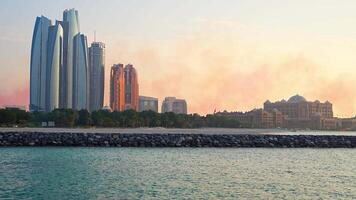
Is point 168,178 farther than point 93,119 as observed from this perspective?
No

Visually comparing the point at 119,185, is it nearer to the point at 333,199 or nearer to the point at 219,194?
the point at 219,194

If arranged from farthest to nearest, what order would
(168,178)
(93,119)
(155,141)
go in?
(93,119), (155,141), (168,178)

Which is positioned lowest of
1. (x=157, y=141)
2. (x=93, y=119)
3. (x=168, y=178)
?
(x=168, y=178)

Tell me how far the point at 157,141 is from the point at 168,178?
27376 mm

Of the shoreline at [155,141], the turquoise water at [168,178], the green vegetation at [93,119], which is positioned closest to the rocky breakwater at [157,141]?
the shoreline at [155,141]

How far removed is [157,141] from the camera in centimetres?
5247

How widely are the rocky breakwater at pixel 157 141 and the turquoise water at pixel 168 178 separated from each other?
43.8 ft

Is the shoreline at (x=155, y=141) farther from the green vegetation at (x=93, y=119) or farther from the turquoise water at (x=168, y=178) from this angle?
the green vegetation at (x=93, y=119)

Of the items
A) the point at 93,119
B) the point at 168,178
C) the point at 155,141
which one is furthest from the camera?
the point at 93,119

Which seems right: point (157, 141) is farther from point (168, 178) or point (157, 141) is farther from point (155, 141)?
point (168, 178)

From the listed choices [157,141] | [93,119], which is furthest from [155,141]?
[93,119]

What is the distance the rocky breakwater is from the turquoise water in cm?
1335

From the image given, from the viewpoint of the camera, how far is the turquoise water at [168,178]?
802 inches

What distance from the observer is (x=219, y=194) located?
799 inches
